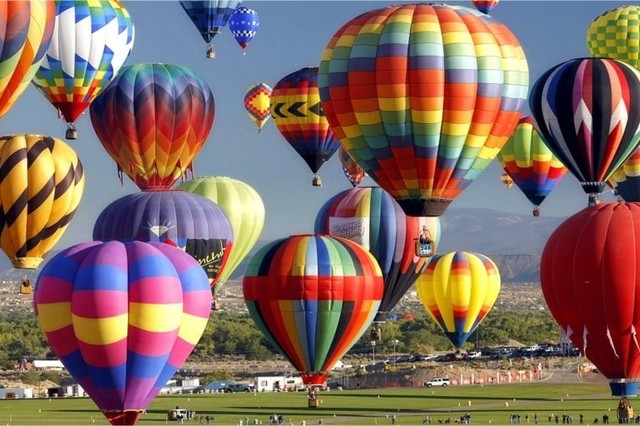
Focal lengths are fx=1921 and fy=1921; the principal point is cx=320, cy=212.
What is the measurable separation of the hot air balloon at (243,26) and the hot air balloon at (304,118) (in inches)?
484

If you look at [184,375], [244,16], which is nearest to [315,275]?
[244,16]

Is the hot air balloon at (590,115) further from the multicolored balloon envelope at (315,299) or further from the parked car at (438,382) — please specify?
the parked car at (438,382)

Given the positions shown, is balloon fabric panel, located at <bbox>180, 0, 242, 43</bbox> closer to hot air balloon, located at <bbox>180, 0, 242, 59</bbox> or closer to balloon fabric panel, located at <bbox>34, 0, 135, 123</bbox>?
hot air balloon, located at <bbox>180, 0, 242, 59</bbox>

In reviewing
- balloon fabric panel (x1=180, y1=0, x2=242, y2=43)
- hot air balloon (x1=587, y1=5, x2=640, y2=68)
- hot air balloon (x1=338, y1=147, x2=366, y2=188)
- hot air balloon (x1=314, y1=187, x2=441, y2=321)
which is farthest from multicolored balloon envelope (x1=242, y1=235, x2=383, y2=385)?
hot air balloon (x1=338, y1=147, x2=366, y2=188)

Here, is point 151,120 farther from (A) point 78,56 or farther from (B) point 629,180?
(B) point 629,180

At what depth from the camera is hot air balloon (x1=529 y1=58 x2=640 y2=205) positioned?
53.5 m

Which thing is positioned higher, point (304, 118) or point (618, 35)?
point (618, 35)

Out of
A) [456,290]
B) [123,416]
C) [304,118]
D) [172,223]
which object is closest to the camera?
[123,416]

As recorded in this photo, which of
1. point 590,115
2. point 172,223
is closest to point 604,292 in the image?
point 590,115

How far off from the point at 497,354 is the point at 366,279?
128ft

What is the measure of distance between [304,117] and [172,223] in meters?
8.35

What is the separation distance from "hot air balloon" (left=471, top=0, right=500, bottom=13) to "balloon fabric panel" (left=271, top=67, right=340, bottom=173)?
7634mm

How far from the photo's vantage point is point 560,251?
48.5 meters

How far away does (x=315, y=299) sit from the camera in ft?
178
